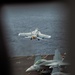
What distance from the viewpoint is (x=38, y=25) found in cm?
111

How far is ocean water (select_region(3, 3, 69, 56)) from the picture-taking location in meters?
1.09

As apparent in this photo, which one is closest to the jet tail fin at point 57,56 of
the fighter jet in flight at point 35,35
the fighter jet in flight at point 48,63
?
the fighter jet in flight at point 48,63

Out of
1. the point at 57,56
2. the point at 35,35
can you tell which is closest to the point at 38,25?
the point at 35,35

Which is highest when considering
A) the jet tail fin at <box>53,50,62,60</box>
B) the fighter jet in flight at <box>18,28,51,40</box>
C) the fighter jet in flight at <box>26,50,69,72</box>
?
the fighter jet in flight at <box>18,28,51,40</box>

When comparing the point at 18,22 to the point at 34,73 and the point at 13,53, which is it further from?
the point at 34,73

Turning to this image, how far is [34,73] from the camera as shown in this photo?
3.76ft

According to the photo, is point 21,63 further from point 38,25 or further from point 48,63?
point 38,25

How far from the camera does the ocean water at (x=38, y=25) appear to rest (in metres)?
1.09

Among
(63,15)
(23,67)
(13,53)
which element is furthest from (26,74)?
(63,15)

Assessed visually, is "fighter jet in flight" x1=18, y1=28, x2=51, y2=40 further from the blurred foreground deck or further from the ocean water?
the blurred foreground deck

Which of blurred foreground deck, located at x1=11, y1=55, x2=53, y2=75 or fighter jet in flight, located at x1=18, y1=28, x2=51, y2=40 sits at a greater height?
fighter jet in flight, located at x1=18, y1=28, x2=51, y2=40

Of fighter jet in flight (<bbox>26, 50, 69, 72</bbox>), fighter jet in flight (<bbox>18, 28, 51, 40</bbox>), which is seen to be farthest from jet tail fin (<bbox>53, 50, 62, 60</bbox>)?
fighter jet in flight (<bbox>18, 28, 51, 40</bbox>)

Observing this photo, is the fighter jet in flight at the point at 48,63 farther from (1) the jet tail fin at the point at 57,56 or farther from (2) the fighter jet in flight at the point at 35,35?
(2) the fighter jet in flight at the point at 35,35

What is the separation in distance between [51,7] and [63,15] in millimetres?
93
